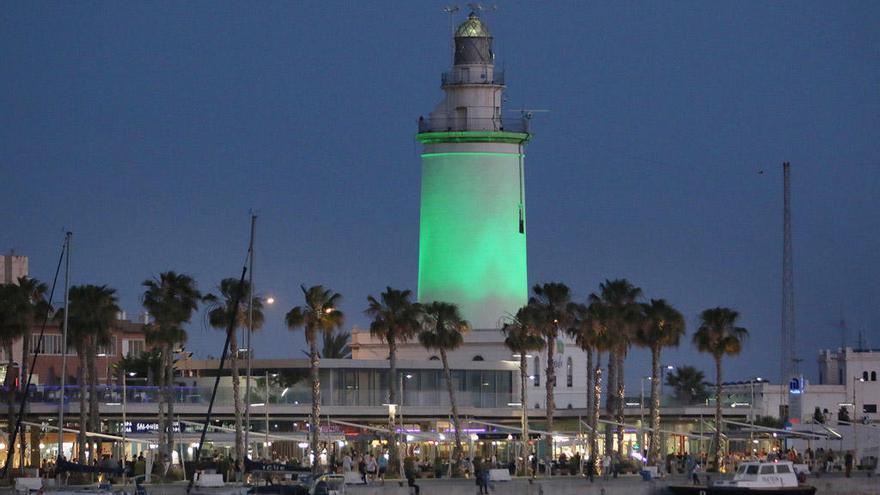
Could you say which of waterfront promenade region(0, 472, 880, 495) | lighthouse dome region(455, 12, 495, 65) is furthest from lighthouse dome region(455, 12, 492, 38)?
waterfront promenade region(0, 472, 880, 495)

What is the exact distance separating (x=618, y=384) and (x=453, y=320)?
871 cm

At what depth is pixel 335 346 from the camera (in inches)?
5054

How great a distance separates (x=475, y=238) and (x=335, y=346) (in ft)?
64.0

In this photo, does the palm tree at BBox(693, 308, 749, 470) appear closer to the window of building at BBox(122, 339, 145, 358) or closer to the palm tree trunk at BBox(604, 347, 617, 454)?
the palm tree trunk at BBox(604, 347, 617, 454)

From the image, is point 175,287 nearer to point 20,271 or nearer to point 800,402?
point 20,271

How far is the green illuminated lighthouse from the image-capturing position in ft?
366

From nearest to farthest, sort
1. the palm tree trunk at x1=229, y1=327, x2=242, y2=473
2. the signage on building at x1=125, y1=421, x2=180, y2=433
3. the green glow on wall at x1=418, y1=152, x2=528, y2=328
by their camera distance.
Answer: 1. the palm tree trunk at x1=229, y1=327, x2=242, y2=473
2. the signage on building at x1=125, y1=421, x2=180, y2=433
3. the green glow on wall at x1=418, y1=152, x2=528, y2=328

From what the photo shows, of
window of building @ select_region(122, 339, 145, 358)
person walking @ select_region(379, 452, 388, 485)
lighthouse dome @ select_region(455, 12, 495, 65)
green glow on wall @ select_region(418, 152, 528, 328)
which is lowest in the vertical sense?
person walking @ select_region(379, 452, 388, 485)

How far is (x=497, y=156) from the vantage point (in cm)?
11256

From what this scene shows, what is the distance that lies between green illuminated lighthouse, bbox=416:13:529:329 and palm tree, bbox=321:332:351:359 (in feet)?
48.9

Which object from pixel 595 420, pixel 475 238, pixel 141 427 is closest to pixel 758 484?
pixel 595 420

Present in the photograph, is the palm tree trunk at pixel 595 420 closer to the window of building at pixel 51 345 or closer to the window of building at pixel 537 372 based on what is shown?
the window of building at pixel 537 372

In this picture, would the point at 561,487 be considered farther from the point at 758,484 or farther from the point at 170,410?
the point at 170,410

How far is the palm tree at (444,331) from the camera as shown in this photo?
330 ft
